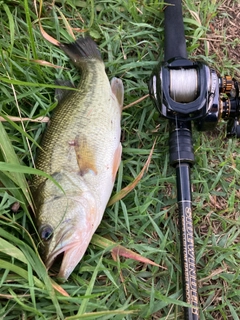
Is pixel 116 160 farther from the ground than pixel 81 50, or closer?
closer

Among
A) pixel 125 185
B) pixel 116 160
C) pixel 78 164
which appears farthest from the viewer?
pixel 125 185

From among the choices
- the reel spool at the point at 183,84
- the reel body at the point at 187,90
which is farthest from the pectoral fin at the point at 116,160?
the reel spool at the point at 183,84

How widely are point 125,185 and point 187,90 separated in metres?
0.92

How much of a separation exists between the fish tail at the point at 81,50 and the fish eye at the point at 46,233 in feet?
4.44

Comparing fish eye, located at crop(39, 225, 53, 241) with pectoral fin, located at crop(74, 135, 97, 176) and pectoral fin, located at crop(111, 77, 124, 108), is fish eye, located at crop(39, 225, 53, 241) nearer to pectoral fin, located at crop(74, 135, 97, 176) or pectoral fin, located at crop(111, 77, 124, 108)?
pectoral fin, located at crop(74, 135, 97, 176)

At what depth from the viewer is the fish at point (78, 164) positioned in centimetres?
257

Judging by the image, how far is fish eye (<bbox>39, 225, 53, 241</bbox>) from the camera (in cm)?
255

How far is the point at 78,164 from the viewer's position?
2.73 m

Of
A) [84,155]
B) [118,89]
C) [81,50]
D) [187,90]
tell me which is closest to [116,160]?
[84,155]

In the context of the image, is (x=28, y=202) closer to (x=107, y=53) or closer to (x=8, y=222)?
(x=8, y=222)

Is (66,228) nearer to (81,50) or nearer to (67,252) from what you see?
(67,252)

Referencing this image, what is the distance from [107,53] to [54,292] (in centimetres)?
195

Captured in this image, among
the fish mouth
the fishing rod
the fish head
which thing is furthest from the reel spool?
the fish mouth

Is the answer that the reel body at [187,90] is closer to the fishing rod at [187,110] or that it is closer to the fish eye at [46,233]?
the fishing rod at [187,110]
